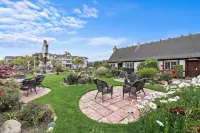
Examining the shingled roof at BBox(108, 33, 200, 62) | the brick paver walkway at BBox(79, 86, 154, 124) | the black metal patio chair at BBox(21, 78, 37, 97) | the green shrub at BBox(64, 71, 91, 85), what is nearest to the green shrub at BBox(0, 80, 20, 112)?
the black metal patio chair at BBox(21, 78, 37, 97)

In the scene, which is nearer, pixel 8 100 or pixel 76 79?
pixel 8 100

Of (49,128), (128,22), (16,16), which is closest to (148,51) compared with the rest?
(128,22)

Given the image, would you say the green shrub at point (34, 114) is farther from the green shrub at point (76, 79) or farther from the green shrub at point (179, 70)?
the green shrub at point (179, 70)

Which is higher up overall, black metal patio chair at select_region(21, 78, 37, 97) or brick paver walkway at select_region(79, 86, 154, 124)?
black metal patio chair at select_region(21, 78, 37, 97)

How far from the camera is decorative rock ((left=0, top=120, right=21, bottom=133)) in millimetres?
2596

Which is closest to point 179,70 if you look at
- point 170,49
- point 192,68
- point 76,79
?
point 192,68

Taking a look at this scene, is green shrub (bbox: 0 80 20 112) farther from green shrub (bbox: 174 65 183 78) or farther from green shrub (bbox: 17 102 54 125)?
green shrub (bbox: 174 65 183 78)

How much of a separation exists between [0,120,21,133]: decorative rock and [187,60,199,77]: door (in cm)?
1538

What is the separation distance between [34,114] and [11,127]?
0.52 meters

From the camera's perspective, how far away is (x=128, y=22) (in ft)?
37.1

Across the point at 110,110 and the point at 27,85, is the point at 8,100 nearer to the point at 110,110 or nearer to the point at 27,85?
the point at 27,85

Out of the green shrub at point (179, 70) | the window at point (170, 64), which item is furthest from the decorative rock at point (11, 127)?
the window at point (170, 64)

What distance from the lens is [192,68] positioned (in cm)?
1227

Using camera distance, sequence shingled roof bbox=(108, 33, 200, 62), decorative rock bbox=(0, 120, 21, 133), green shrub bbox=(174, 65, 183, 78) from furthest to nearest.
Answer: shingled roof bbox=(108, 33, 200, 62)
green shrub bbox=(174, 65, 183, 78)
decorative rock bbox=(0, 120, 21, 133)
